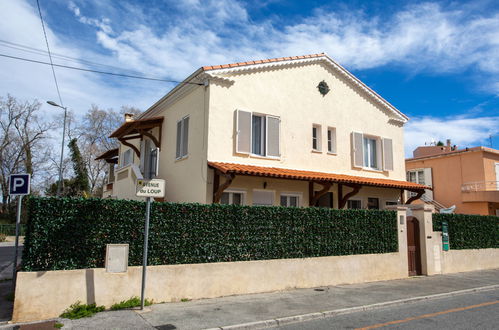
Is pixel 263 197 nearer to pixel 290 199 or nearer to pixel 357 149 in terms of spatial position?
pixel 290 199

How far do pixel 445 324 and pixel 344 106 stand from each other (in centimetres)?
1081

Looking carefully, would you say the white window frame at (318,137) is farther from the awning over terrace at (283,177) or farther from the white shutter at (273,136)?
the white shutter at (273,136)

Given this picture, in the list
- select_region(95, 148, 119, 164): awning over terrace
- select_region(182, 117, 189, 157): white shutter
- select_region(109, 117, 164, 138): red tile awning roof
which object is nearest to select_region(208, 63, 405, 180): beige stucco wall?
select_region(182, 117, 189, 157): white shutter

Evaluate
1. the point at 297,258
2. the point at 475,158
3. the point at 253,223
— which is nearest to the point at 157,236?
the point at 253,223

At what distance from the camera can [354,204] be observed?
16484mm

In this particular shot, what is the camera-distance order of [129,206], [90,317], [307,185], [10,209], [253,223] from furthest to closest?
[10,209] < [307,185] < [253,223] < [129,206] < [90,317]

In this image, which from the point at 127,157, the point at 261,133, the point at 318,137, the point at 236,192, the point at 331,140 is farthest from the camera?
the point at 127,157

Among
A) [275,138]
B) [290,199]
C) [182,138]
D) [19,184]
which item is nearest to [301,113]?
[275,138]

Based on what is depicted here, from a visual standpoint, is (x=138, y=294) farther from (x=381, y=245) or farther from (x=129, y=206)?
(x=381, y=245)

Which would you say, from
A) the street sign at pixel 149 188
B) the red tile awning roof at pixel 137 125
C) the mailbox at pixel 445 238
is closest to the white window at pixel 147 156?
the red tile awning roof at pixel 137 125

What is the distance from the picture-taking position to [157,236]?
8.59 m

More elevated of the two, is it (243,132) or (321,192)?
(243,132)

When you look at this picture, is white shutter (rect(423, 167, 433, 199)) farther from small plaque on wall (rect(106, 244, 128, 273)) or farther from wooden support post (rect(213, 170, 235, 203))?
small plaque on wall (rect(106, 244, 128, 273))

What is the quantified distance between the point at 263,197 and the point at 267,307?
18.5ft
